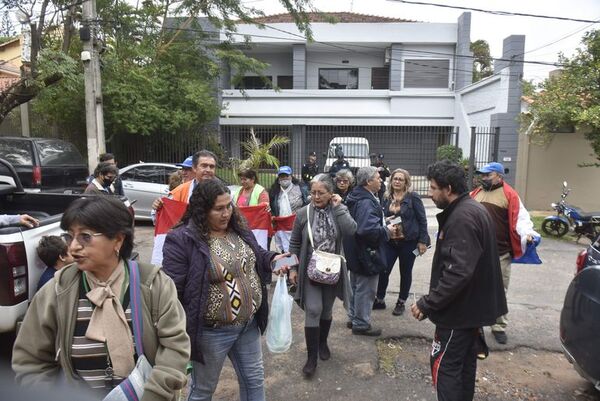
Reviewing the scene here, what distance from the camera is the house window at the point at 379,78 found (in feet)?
80.8

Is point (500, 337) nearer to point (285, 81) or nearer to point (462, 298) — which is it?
point (462, 298)

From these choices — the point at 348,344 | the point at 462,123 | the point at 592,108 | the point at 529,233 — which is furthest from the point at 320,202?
the point at 462,123

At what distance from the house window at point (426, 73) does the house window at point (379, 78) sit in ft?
5.52

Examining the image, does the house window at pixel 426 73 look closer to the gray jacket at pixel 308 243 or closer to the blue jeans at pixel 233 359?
the gray jacket at pixel 308 243

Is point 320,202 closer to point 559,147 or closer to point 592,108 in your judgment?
point 592,108

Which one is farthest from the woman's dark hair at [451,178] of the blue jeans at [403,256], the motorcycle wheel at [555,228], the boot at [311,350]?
the motorcycle wheel at [555,228]

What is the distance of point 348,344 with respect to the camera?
14.5 feet

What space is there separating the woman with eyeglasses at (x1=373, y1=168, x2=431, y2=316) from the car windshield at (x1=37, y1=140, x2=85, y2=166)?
6920 mm

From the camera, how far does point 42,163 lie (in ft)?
27.6

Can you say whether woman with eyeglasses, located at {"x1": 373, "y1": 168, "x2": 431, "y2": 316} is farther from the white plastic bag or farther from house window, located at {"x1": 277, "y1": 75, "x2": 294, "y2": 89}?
house window, located at {"x1": 277, "y1": 75, "x2": 294, "y2": 89}

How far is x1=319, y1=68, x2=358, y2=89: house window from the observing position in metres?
24.8

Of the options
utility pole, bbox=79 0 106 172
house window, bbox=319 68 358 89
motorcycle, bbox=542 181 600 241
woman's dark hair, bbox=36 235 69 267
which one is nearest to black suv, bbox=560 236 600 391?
woman's dark hair, bbox=36 235 69 267

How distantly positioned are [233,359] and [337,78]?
23684mm

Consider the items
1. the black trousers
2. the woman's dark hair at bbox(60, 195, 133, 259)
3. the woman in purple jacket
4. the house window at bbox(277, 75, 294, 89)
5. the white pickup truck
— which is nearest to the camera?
the woman's dark hair at bbox(60, 195, 133, 259)
